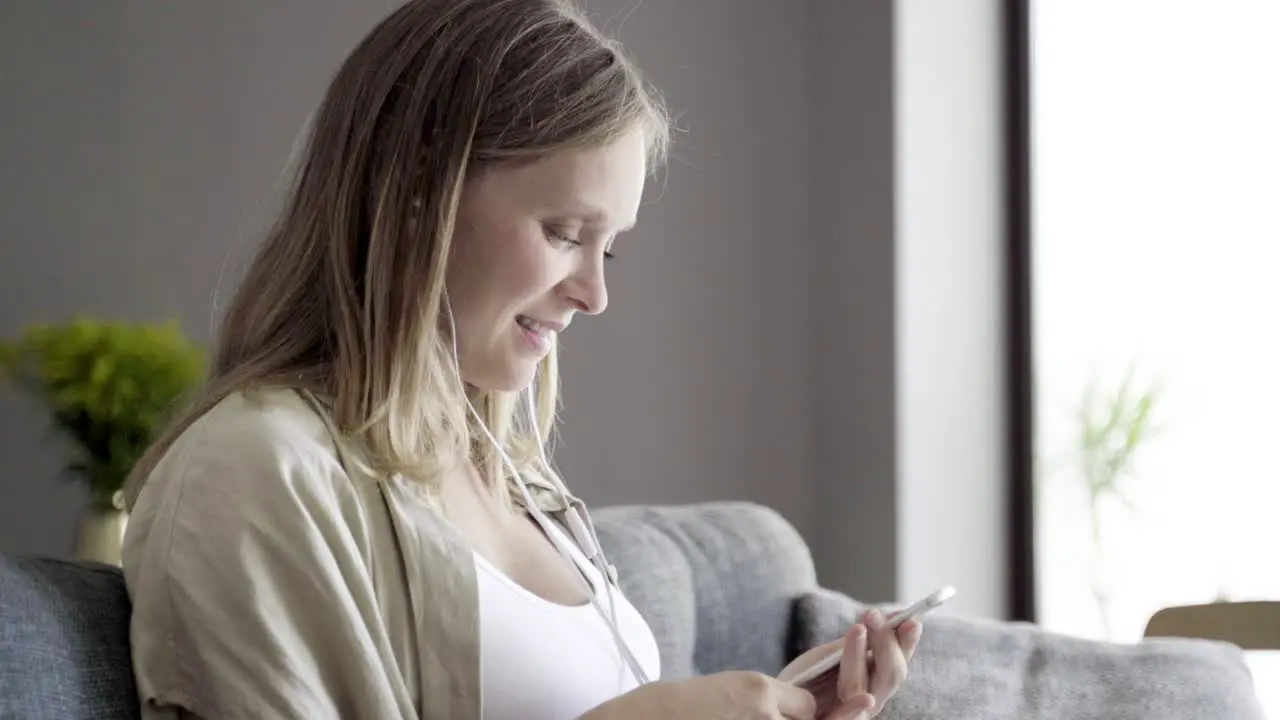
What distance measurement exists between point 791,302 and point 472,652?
1.84 meters

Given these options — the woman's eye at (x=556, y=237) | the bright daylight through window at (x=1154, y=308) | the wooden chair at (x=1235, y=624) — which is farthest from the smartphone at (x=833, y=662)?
the bright daylight through window at (x=1154, y=308)

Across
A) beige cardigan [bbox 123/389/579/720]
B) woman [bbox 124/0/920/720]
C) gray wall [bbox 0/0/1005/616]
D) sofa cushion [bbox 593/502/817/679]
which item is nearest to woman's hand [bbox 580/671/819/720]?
woman [bbox 124/0/920/720]

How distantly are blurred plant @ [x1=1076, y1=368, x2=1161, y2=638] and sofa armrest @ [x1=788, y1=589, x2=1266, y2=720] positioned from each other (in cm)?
91

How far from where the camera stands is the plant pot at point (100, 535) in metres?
2.18

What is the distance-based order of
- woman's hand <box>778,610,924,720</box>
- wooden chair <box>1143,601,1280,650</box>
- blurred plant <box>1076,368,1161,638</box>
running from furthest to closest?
blurred plant <box>1076,368,1161,638</box>, wooden chair <box>1143,601,1280,650</box>, woman's hand <box>778,610,924,720</box>

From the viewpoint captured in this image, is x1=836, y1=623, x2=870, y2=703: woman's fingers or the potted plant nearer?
x1=836, y1=623, x2=870, y2=703: woman's fingers

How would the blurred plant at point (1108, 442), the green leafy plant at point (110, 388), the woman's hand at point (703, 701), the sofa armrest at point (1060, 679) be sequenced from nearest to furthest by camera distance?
the woman's hand at point (703, 701) → the sofa armrest at point (1060, 679) → the green leafy plant at point (110, 388) → the blurred plant at point (1108, 442)

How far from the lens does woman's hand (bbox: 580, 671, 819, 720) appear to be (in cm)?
100

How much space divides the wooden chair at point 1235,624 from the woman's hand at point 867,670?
0.95 metres

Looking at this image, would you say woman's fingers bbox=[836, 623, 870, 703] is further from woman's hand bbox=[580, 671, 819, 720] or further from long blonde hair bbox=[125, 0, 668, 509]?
long blonde hair bbox=[125, 0, 668, 509]

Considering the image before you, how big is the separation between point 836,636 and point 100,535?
1.09m

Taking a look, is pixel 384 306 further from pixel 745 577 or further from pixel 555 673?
pixel 745 577

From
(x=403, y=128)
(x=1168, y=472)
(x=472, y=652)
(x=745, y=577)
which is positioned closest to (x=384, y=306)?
(x=403, y=128)

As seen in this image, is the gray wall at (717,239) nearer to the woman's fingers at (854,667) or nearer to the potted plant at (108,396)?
the potted plant at (108,396)
